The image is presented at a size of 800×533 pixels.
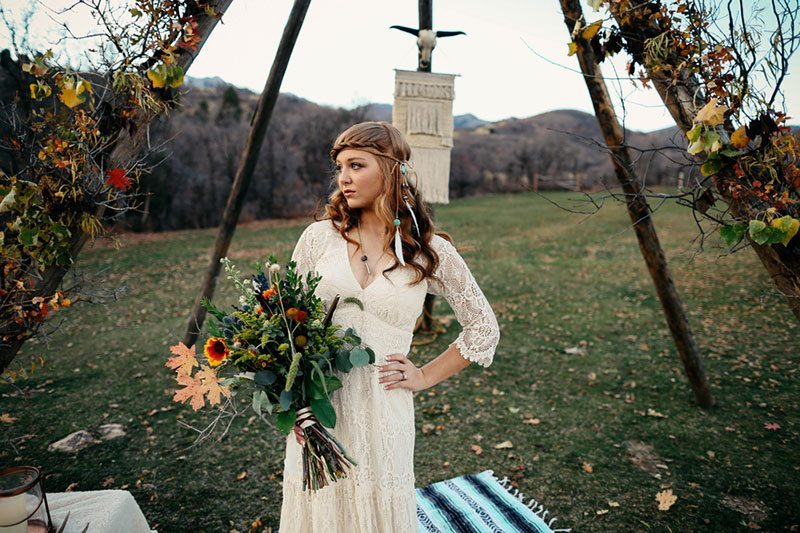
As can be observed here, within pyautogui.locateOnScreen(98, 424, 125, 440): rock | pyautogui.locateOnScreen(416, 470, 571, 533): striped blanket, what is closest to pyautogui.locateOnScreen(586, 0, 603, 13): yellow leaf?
pyautogui.locateOnScreen(416, 470, 571, 533): striped blanket

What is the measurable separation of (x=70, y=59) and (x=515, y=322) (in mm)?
6569

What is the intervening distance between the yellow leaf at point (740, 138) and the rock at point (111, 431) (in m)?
5.01

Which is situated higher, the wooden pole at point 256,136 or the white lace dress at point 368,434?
the wooden pole at point 256,136

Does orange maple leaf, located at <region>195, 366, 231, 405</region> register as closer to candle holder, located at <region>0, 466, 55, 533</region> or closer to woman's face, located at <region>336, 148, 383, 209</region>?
candle holder, located at <region>0, 466, 55, 533</region>

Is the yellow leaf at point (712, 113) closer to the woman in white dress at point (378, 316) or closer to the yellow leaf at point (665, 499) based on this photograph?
the woman in white dress at point (378, 316)

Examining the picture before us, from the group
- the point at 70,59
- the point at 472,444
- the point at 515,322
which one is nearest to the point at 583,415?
the point at 472,444

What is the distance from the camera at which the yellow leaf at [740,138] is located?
2363 mm

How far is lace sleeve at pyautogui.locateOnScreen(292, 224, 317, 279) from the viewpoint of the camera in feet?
7.75

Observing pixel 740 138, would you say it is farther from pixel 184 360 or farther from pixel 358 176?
pixel 184 360

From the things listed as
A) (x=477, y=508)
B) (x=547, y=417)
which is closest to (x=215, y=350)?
(x=477, y=508)

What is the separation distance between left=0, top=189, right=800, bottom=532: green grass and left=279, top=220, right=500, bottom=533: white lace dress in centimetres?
152

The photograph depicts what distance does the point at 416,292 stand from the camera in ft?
7.24

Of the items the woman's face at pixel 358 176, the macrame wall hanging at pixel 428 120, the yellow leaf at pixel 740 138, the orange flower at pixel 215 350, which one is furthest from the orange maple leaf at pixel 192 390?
the macrame wall hanging at pixel 428 120

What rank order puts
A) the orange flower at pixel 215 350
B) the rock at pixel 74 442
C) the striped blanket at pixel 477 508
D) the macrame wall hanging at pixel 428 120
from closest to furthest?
the orange flower at pixel 215 350 → the striped blanket at pixel 477 508 → the rock at pixel 74 442 → the macrame wall hanging at pixel 428 120
